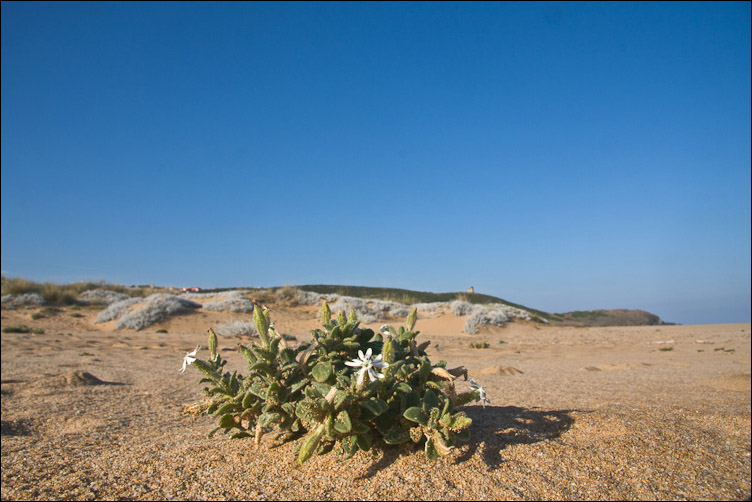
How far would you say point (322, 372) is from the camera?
2.01 m

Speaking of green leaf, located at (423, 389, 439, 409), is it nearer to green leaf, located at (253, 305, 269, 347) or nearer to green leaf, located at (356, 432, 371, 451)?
green leaf, located at (356, 432, 371, 451)

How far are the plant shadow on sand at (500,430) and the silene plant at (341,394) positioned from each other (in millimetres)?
151

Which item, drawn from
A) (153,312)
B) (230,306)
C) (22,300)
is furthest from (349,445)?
(22,300)

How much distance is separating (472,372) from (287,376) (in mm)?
4503

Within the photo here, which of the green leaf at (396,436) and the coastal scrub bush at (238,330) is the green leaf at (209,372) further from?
the coastal scrub bush at (238,330)

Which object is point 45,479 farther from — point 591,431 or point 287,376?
point 591,431

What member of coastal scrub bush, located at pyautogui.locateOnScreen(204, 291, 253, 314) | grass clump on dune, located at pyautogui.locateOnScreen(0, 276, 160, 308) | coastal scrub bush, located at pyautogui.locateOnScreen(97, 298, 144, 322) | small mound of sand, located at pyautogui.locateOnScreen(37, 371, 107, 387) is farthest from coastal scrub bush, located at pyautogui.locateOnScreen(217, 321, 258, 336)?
grass clump on dune, located at pyautogui.locateOnScreen(0, 276, 160, 308)

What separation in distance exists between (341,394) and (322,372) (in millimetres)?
177

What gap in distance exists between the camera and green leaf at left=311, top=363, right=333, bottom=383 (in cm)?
200

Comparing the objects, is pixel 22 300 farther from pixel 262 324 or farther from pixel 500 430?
pixel 500 430

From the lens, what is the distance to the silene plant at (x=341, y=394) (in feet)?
6.37

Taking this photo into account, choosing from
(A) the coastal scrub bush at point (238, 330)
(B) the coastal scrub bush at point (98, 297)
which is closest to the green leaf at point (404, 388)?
(A) the coastal scrub bush at point (238, 330)

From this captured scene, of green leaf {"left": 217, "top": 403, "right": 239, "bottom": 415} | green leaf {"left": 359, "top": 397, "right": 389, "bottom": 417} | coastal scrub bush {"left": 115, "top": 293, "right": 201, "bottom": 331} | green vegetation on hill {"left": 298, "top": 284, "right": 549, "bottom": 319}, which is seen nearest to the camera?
green leaf {"left": 359, "top": 397, "right": 389, "bottom": 417}

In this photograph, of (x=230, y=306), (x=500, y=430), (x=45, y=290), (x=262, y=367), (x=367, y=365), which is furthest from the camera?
(x=45, y=290)
